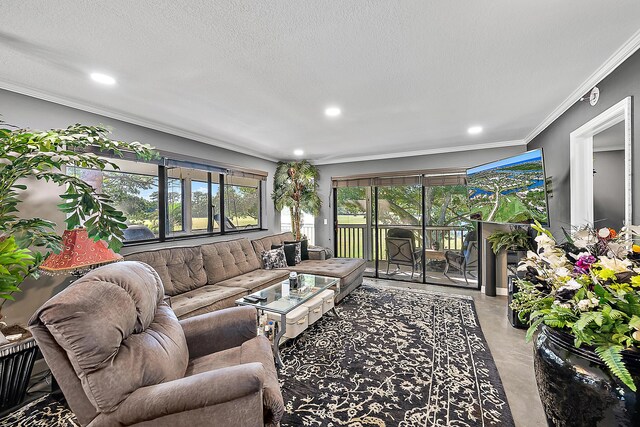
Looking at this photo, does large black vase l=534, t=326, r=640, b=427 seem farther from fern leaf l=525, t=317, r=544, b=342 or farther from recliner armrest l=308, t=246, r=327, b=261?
recliner armrest l=308, t=246, r=327, b=261

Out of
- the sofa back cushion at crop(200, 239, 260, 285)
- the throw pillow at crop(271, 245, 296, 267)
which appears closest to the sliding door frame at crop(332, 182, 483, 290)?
the throw pillow at crop(271, 245, 296, 267)

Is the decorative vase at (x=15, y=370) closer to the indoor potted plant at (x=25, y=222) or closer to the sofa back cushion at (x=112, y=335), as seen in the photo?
the indoor potted plant at (x=25, y=222)

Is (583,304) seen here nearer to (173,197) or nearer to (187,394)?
(187,394)

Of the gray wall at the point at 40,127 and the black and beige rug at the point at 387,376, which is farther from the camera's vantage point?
the gray wall at the point at 40,127

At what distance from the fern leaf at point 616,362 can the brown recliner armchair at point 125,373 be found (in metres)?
1.29

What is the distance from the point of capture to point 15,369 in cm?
179

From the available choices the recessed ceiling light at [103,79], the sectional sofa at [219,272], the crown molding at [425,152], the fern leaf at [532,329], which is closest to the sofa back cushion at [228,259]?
the sectional sofa at [219,272]

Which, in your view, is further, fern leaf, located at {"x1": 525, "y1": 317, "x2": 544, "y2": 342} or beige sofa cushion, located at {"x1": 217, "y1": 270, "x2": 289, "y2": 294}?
beige sofa cushion, located at {"x1": 217, "y1": 270, "x2": 289, "y2": 294}

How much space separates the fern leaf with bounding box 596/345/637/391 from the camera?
2.69ft

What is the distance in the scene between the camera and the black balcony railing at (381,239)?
15.6 ft

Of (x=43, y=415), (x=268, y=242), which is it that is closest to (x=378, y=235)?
(x=268, y=242)

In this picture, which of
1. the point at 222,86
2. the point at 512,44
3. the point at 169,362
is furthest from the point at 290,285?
the point at 512,44

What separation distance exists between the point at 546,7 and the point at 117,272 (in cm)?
270

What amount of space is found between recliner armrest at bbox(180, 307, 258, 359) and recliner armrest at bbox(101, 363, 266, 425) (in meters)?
0.56
